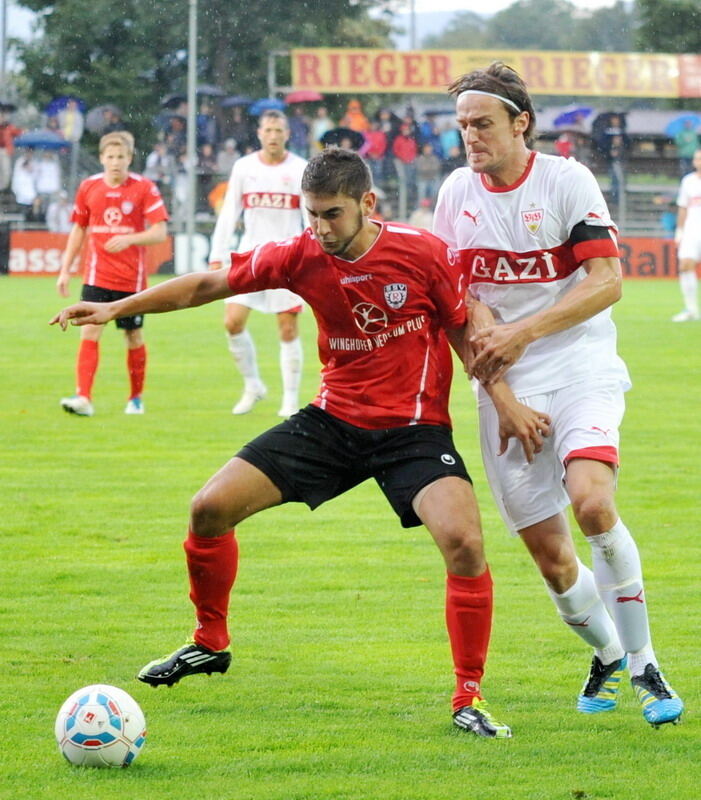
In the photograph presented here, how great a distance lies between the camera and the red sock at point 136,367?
12.3m

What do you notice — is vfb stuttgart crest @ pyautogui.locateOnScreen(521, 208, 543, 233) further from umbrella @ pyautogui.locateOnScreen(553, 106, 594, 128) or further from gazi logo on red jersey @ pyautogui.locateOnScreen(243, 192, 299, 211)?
umbrella @ pyautogui.locateOnScreen(553, 106, 594, 128)

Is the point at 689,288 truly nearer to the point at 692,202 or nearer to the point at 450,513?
the point at 692,202

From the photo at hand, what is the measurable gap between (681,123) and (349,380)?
1407 inches

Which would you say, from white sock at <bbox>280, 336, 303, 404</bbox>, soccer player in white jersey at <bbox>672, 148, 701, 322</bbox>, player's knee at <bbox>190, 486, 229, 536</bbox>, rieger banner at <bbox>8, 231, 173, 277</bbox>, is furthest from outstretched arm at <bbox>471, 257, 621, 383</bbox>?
rieger banner at <bbox>8, 231, 173, 277</bbox>

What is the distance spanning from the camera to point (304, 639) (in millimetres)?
6062

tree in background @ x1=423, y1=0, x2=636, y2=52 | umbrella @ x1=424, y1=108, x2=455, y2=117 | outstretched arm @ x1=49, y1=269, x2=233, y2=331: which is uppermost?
tree in background @ x1=423, y1=0, x2=636, y2=52

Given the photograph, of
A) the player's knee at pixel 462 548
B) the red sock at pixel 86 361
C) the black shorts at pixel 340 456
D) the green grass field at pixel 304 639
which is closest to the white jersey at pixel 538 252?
the black shorts at pixel 340 456

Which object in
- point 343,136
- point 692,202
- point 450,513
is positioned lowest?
point 450,513

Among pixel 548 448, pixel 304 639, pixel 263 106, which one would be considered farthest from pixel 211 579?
pixel 263 106

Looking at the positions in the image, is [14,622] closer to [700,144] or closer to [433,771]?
[433,771]

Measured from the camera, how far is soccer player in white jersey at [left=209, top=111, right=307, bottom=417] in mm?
12312

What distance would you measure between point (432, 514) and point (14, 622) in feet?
7.11

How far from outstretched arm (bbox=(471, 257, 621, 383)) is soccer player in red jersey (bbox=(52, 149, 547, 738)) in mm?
152

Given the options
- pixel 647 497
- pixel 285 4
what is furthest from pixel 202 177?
pixel 647 497
